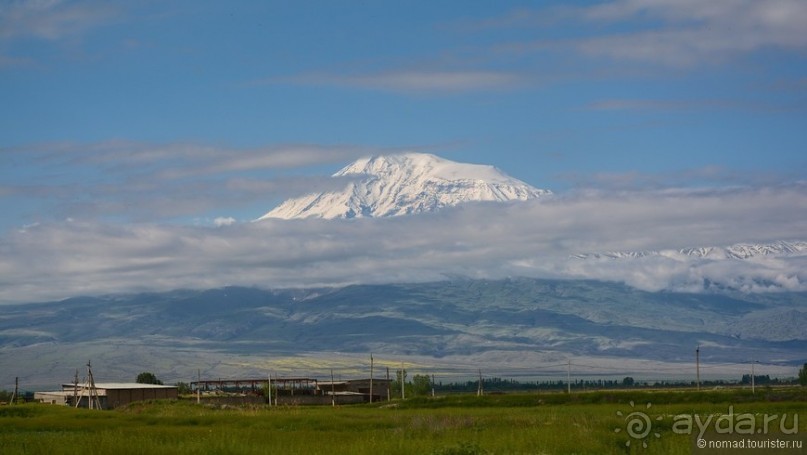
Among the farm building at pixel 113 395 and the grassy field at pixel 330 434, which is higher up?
the farm building at pixel 113 395

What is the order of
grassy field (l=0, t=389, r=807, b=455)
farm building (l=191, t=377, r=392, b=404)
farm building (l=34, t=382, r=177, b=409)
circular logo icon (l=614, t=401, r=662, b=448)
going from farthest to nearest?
farm building (l=191, t=377, r=392, b=404) < farm building (l=34, t=382, r=177, b=409) < circular logo icon (l=614, t=401, r=662, b=448) < grassy field (l=0, t=389, r=807, b=455)

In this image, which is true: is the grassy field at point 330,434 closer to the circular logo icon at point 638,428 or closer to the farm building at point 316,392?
the circular logo icon at point 638,428

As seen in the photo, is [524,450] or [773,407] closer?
[524,450]

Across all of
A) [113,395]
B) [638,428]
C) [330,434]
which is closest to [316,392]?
[113,395]

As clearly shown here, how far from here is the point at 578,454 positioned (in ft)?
99.9

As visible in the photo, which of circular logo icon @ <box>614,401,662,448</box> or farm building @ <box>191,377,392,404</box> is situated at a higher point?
farm building @ <box>191,377,392,404</box>

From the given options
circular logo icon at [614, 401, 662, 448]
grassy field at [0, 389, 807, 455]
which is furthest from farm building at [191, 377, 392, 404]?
circular logo icon at [614, 401, 662, 448]

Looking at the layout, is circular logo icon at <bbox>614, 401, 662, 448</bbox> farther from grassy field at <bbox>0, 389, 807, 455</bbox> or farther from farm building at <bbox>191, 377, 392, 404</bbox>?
farm building at <bbox>191, 377, 392, 404</bbox>

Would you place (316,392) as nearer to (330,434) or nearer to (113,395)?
(113,395)

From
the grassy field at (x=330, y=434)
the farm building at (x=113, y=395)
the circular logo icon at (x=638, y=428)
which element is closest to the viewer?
the grassy field at (x=330, y=434)

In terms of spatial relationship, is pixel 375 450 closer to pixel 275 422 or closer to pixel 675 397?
pixel 275 422

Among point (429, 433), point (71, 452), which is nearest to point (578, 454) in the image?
point (429, 433)

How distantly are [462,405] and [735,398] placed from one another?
17638 mm

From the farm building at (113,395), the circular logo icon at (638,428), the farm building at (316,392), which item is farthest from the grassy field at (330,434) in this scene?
the farm building at (316,392)
